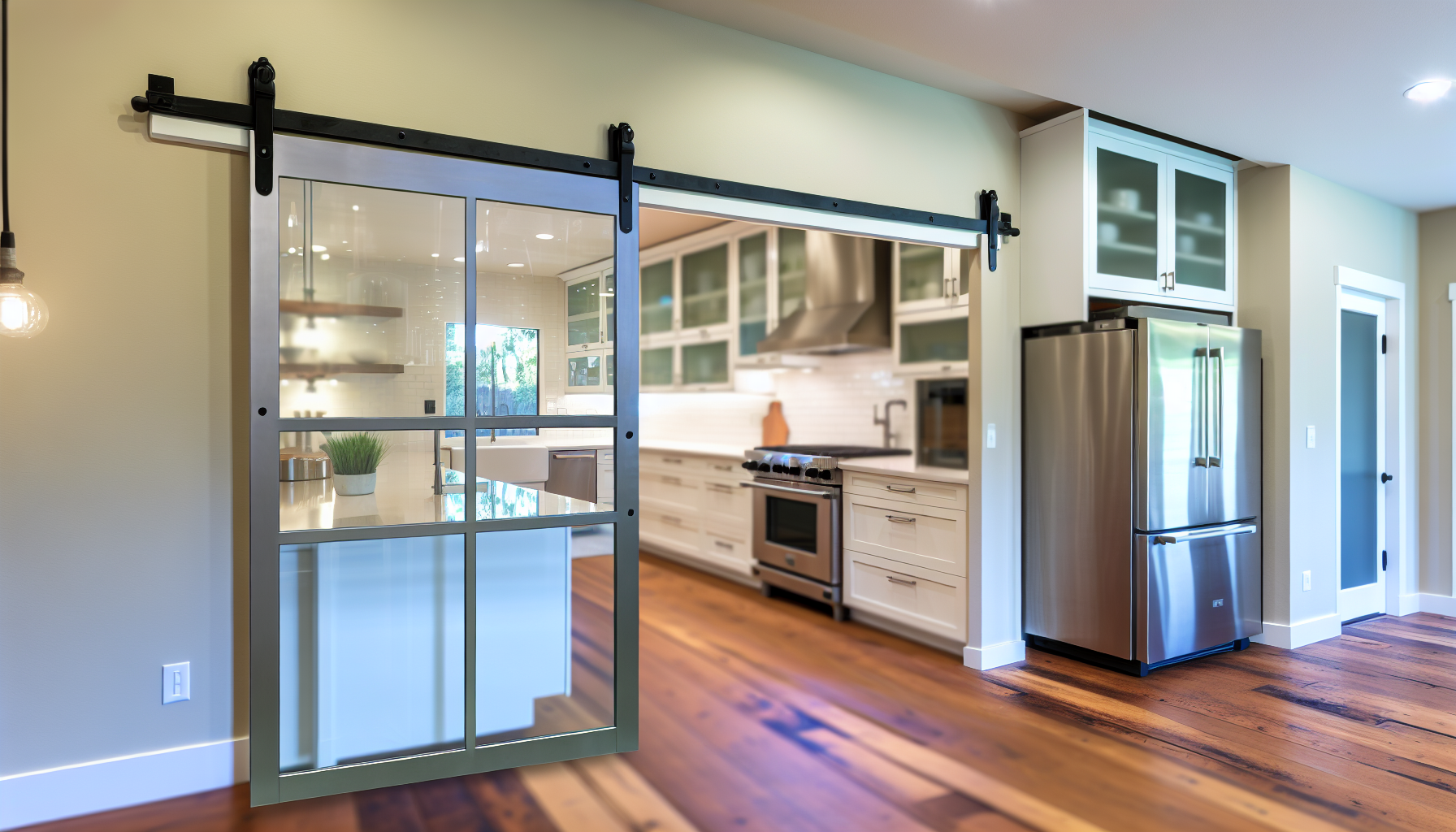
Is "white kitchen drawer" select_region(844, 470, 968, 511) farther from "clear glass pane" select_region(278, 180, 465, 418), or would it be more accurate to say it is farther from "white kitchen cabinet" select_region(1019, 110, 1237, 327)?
"clear glass pane" select_region(278, 180, 465, 418)

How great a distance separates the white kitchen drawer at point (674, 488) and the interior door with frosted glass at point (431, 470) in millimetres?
3054

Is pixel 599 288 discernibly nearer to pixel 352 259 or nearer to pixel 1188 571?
pixel 352 259

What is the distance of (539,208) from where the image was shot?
2.72 metres

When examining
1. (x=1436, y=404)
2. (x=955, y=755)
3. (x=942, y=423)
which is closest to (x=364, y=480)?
(x=955, y=755)

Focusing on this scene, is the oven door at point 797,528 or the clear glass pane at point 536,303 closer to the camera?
the clear glass pane at point 536,303

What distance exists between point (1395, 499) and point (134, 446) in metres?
6.41

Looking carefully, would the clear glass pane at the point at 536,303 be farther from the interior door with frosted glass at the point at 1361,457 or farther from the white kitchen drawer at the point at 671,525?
the interior door with frosted glass at the point at 1361,457

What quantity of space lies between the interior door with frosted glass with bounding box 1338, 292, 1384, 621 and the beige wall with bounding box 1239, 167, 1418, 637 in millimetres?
324

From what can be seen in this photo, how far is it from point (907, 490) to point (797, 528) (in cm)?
91

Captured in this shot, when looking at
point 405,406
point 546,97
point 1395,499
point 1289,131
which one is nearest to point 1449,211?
point 1395,499

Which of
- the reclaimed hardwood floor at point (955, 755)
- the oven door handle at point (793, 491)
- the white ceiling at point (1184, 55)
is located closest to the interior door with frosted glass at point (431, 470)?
the reclaimed hardwood floor at point (955, 755)

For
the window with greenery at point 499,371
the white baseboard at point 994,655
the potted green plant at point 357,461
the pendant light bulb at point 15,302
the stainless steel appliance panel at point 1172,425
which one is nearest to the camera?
the pendant light bulb at point 15,302

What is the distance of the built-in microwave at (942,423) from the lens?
15.2 ft

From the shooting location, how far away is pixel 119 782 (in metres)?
2.32
